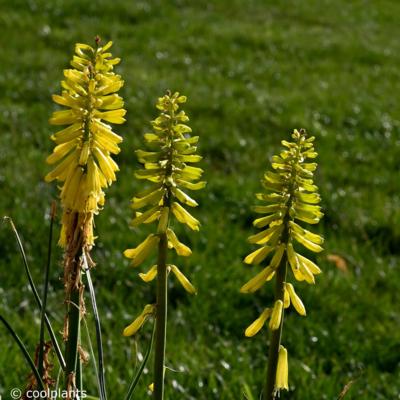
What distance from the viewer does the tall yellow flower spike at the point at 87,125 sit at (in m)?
2.02

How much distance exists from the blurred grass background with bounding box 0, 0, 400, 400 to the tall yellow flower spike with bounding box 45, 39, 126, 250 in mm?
1003

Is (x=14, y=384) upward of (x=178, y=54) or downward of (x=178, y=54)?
downward

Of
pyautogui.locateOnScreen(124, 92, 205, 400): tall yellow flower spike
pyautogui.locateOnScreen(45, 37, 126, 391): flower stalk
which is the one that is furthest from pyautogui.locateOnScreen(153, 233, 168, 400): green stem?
pyautogui.locateOnScreen(45, 37, 126, 391): flower stalk

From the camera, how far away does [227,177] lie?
7.37 meters

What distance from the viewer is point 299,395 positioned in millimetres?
4160

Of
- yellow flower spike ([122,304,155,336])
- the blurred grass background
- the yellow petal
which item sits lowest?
the blurred grass background

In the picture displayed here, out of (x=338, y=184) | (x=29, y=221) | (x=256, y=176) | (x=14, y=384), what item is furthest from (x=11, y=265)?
(x=338, y=184)

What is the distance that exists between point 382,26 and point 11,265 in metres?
13.0

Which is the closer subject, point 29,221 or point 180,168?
point 180,168

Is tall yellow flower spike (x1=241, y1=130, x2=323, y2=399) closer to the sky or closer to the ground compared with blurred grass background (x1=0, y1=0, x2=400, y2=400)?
closer to the sky

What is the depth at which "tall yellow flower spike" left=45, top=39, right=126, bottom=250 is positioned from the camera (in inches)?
79.4

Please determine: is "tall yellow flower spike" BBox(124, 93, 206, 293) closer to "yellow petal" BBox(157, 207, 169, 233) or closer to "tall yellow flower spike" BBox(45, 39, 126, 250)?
A: "yellow petal" BBox(157, 207, 169, 233)

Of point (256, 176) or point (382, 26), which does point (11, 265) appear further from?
point (382, 26)

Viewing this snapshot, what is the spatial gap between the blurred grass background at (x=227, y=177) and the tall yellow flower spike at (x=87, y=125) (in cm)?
100
